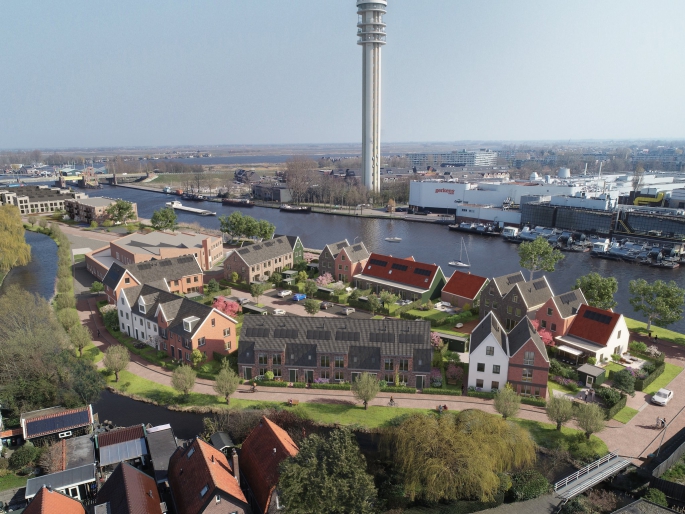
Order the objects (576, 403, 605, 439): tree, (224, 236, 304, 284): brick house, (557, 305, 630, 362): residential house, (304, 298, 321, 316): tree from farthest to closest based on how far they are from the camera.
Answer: (224, 236, 304, 284): brick house, (304, 298, 321, 316): tree, (557, 305, 630, 362): residential house, (576, 403, 605, 439): tree

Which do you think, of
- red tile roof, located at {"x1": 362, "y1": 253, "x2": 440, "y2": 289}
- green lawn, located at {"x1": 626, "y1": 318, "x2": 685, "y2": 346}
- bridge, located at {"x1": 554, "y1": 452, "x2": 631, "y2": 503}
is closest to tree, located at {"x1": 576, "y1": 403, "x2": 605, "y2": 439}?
bridge, located at {"x1": 554, "y1": 452, "x2": 631, "y2": 503}

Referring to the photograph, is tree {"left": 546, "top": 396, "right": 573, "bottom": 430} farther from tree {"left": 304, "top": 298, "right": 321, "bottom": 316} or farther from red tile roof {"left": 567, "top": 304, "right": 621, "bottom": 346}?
tree {"left": 304, "top": 298, "right": 321, "bottom": 316}

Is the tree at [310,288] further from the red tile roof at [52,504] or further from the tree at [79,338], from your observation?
the red tile roof at [52,504]

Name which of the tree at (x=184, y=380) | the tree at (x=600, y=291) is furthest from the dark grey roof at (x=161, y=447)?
the tree at (x=600, y=291)

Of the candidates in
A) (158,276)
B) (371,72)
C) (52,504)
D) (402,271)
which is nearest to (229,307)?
(158,276)

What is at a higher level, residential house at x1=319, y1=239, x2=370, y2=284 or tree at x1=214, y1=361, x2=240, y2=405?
residential house at x1=319, y1=239, x2=370, y2=284

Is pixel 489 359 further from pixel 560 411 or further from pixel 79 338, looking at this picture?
pixel 79 338
